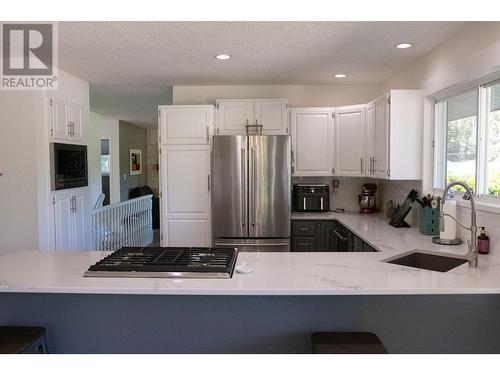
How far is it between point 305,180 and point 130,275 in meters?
3.15

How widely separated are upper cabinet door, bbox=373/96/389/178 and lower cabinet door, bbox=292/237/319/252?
948 millimetres

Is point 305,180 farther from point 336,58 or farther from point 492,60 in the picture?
point 492,60

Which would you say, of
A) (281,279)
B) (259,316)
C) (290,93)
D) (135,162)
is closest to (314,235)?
(290,93)

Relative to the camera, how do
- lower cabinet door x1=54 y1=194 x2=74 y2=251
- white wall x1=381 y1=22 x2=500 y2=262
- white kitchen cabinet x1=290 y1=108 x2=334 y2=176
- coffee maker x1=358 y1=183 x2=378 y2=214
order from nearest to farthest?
1. white wall x1=381 y1=22 x2=500 y2=262
2. lower cabinet door x1=54 y1=194 x2=74 y2=251
3. white kitchen cabinet x1=290 y1=108 x2=334 y2=176
4. coffee maker x1=358 y1=183 x2=378 y2=214

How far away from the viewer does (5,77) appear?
3488 mm

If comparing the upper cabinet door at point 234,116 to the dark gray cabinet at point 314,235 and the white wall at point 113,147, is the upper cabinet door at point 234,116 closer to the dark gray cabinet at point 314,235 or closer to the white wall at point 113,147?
the dark gray cabinet at point 314,235

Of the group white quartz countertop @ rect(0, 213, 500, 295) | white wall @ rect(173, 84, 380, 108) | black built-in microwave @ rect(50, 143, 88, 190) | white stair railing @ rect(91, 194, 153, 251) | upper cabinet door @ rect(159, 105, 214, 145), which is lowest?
white stair railing @ rect(91, 194, 153, 251)

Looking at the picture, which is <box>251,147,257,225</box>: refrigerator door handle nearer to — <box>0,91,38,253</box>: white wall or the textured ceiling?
the textured ceiling

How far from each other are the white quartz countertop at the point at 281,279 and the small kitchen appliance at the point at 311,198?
204 cm

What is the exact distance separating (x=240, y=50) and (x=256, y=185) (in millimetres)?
1334

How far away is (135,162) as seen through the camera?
901 cm

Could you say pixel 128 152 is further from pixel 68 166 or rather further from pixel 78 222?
pixel 68 166

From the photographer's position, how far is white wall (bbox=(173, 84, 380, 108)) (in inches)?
180

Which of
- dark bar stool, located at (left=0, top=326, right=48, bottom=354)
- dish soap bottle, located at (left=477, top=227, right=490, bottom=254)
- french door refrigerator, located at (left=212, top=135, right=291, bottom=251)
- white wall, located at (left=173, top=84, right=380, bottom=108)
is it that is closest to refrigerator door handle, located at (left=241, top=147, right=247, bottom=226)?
french door refrigerator, located at (left=212, top=135, right=291, bottom=251)
